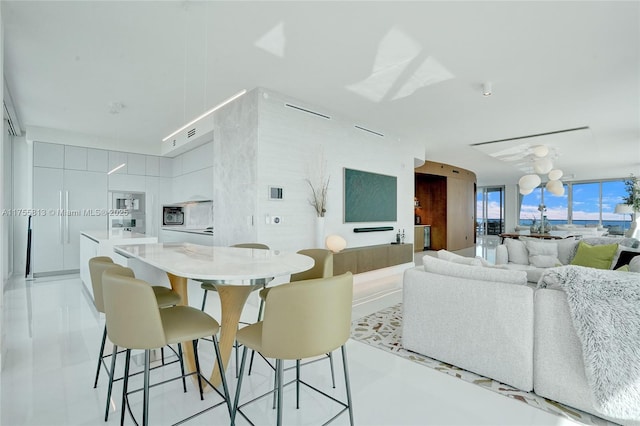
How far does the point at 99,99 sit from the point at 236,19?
2.97 m

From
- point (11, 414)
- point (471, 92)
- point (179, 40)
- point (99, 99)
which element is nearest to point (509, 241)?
point (471, 92)

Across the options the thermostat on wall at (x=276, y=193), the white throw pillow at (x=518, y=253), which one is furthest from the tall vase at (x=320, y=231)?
the white throw pillow at (x=518, y=253)

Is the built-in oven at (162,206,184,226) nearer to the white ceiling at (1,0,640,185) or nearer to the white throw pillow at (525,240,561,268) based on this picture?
the white ceiling at (1,0,640,185)

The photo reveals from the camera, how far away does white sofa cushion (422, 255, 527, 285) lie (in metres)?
2.35

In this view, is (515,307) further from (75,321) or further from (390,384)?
(75,321)

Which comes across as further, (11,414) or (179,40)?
Answer: (179,40)

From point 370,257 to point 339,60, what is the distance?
3.16m

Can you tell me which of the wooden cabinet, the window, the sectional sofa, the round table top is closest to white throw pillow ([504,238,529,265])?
the sectional sofa

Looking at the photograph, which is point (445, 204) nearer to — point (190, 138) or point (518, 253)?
point (518, 253)

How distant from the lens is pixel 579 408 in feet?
6.60

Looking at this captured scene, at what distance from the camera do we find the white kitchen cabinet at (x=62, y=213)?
19.9ft

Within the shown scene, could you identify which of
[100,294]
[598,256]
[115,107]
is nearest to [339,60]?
[100,294]

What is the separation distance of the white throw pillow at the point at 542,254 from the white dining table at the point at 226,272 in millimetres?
4050

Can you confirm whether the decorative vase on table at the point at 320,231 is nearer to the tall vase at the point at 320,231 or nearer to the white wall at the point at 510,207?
the tall vase at the point at 320,231
